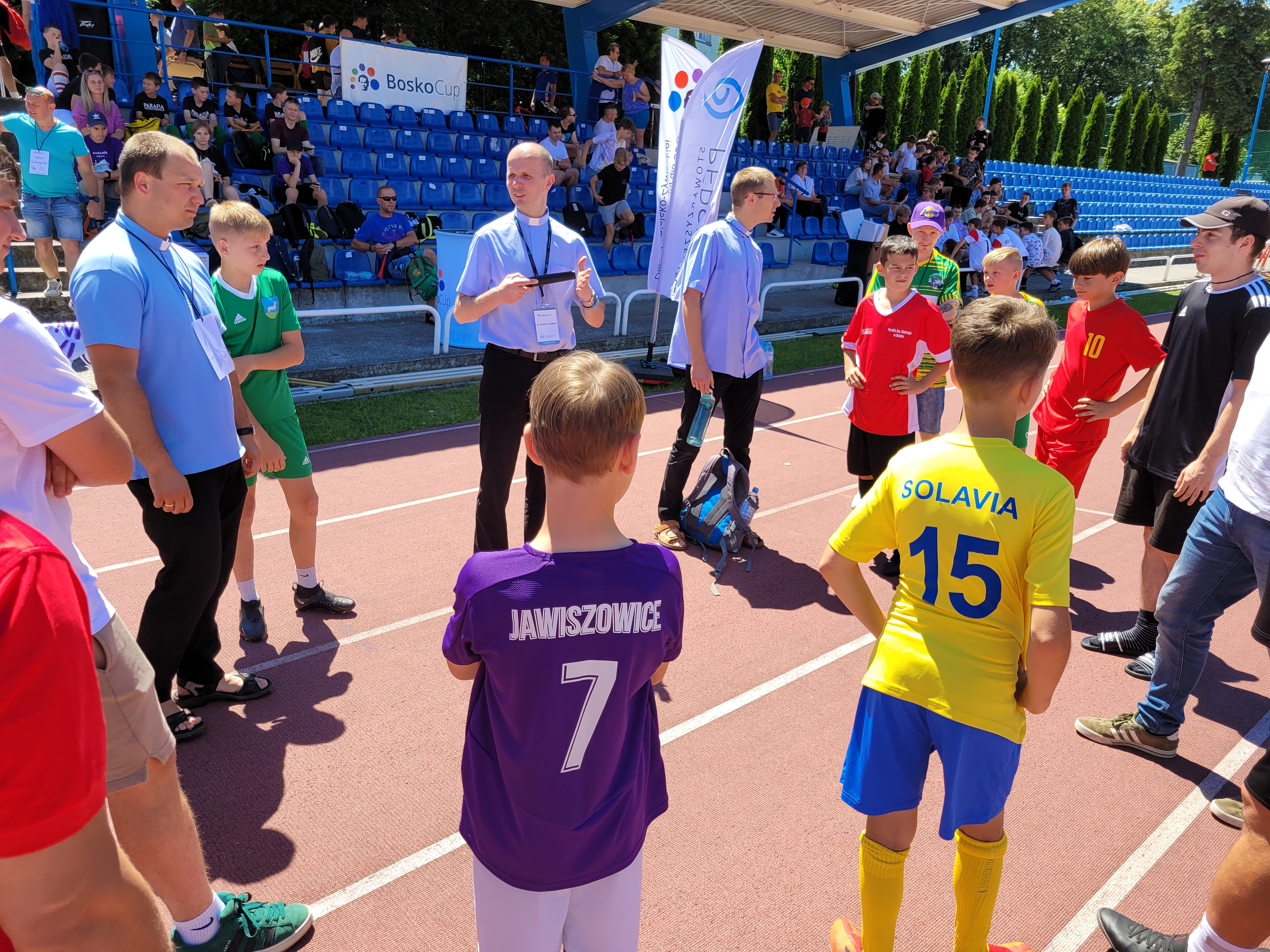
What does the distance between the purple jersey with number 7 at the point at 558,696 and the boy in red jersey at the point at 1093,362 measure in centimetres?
357

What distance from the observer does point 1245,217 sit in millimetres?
3656

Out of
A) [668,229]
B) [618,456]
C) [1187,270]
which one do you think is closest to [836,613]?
[618,456]

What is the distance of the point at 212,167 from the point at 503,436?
909 cm

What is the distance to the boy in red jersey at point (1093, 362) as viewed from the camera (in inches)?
177

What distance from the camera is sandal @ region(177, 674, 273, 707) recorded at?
145 inches

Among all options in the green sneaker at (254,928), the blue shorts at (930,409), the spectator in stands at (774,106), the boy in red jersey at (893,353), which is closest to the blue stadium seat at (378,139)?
the spectator in stands at (774,106)

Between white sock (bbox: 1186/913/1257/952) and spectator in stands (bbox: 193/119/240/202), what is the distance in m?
11.4

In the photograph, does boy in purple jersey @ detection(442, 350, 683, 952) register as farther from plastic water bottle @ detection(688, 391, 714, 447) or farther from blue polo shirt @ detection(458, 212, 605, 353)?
plastic water bottle @ detection(688, 391, 714, 447)

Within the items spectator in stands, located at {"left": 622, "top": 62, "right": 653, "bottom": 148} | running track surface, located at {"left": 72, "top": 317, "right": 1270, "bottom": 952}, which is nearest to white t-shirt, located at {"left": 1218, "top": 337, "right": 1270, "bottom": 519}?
running track surface, located at {"left": 72, "top": 317, "right": 1270, "bottom": 952}

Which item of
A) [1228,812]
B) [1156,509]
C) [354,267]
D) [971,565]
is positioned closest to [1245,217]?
[1156,509]

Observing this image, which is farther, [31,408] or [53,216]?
[53,216]

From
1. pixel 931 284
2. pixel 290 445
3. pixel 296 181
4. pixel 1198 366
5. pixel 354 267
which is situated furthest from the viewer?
pixel 354 267

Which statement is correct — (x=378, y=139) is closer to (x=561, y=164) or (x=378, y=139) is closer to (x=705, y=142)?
(x=561, y=164)

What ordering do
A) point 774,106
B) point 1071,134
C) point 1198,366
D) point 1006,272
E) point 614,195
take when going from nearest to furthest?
point 1198,366, point 1006,272, point 614,195, point 774,106, point 1071,134
